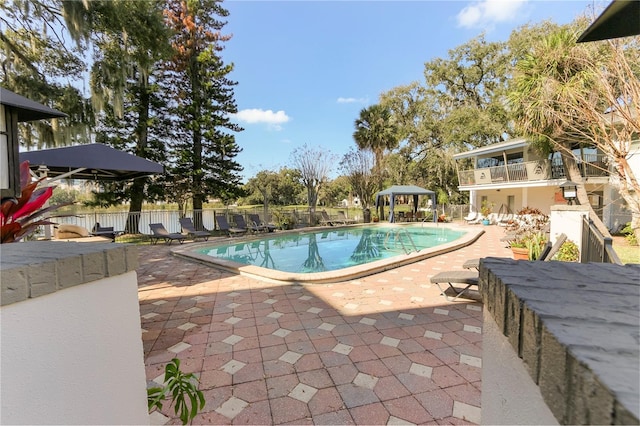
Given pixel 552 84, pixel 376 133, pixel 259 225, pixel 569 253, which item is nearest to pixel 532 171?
pixel 552 84

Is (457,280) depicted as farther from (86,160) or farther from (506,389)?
(86,160)

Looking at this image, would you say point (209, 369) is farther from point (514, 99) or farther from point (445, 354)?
point (514, 99)

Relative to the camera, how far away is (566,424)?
0.58m

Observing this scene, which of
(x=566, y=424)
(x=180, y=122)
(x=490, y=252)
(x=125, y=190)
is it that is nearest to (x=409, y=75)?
(x=180, y=122)

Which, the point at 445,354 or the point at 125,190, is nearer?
the point at 445,354

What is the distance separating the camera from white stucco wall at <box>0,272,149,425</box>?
983 millimetres

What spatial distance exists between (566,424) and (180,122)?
61.7ft

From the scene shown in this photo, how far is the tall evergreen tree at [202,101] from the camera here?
52.0 feet

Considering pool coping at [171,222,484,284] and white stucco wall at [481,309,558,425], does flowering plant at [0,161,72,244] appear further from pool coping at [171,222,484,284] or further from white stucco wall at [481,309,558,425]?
pool coping at [171,222,484,284]

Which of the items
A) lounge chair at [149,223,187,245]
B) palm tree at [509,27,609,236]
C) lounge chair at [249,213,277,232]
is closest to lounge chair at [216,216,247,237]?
lounge chair at [249,213,277,232]

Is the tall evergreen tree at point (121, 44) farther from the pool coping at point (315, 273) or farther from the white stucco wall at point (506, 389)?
the white stucco wall at point (506, 389)

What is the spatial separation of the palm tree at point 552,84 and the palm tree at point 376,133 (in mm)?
11868

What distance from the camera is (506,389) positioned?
Answer: 42.4 inches

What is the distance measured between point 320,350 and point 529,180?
17855 mm
